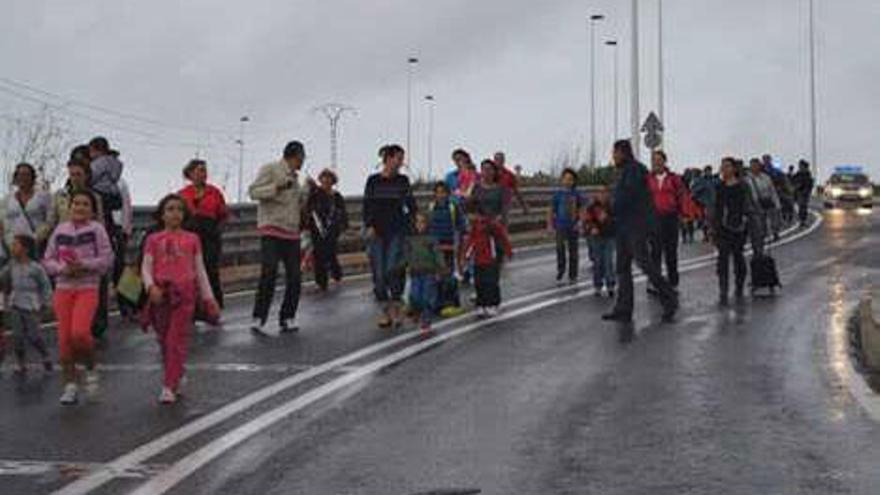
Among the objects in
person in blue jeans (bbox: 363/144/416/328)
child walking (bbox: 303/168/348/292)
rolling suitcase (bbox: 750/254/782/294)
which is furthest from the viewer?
child walking (bbox: 303/168/348/292)

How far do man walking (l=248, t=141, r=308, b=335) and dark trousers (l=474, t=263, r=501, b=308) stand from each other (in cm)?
225

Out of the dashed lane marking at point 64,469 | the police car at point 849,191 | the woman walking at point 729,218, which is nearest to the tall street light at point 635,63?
the police car at point 849,191

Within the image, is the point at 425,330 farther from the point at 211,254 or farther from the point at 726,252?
the point at 726,252

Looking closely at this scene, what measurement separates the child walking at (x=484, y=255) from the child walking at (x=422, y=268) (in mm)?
938

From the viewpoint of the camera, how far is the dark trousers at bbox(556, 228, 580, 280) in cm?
2142

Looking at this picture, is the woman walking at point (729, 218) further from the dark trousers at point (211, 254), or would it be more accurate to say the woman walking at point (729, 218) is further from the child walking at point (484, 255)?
the dark trousers at point (211, 254)

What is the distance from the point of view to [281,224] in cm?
1545

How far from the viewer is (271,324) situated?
1612 centimetres

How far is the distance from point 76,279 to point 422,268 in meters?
5.14

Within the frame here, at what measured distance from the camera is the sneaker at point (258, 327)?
50.1ft

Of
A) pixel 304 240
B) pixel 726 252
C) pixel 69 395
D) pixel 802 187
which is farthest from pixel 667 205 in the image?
pixel 802 187

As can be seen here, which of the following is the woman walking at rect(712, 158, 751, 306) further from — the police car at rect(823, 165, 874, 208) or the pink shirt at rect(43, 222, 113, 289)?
the police car at rect(823, 165, 874, 208)

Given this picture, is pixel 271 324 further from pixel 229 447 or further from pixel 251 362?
pixel 229 447

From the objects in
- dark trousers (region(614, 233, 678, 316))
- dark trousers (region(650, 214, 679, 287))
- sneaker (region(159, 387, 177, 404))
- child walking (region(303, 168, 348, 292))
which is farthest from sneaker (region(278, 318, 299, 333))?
dark trousers (region(650, 214, 679, 287))
